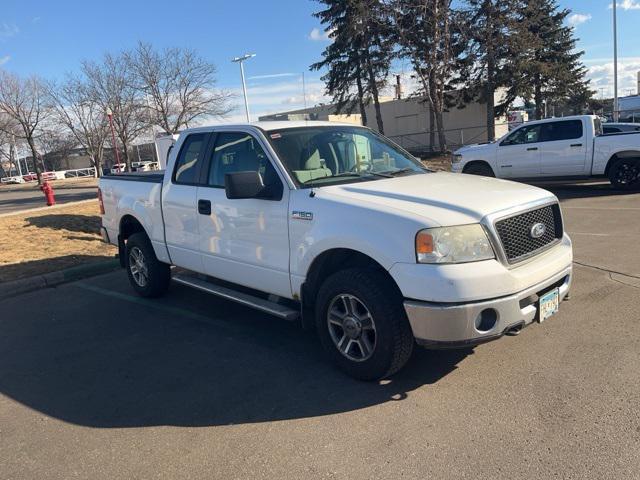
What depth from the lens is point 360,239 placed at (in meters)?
3.60

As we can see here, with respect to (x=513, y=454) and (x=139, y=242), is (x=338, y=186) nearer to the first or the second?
(x=513, y=454)

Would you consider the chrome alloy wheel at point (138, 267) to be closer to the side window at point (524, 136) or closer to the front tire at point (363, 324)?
the front tire at point (363, 324)

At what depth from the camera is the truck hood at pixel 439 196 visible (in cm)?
344

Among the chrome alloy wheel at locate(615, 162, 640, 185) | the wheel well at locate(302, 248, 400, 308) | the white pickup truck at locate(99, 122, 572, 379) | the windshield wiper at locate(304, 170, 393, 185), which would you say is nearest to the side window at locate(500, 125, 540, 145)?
the chrome alloy wheel at locate(615, 162, 640, 185)

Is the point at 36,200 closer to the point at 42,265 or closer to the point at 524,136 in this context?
the point at 42,265

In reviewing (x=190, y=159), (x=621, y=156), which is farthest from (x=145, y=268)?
(x=621, y=156)

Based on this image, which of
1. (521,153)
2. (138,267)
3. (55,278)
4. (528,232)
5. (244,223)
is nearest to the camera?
(528,232)

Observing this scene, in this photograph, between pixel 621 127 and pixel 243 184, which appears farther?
pixel 621 127

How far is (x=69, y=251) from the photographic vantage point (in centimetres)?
925

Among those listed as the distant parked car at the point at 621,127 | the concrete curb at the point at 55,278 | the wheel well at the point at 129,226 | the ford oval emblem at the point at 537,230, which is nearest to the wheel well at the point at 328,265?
the ford oval emblem at the point at 537,230

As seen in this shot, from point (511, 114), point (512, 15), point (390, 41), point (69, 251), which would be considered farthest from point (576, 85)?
point (69, 251)

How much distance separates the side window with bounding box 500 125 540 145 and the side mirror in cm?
1119

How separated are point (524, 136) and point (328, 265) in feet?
36.8

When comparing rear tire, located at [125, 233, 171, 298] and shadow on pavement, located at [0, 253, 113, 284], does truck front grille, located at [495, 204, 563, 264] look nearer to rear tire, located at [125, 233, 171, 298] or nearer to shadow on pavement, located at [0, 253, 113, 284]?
rear tire, located at [125, 233, 171, 298]
